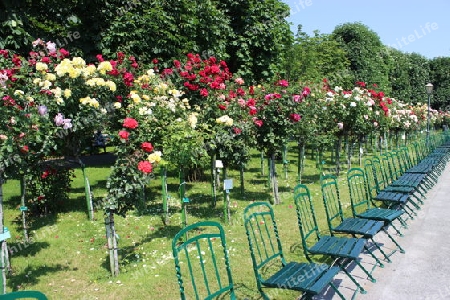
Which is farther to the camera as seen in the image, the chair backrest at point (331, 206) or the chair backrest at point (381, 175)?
the chair backrest at point (381, 175)

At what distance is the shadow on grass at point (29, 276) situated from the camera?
180 inches

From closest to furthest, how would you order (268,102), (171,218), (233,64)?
(171,218)
(268,102)
(233,64)

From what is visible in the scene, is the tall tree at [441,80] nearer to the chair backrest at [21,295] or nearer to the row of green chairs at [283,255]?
the row of green chairs at [283,255]

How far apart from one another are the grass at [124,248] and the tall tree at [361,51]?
2391 cm

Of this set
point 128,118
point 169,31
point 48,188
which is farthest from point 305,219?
point 169,31

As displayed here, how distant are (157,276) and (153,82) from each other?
3.75m

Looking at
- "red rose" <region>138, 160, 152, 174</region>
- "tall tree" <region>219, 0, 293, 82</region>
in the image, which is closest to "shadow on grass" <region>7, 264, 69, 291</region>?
"red rose" <region>138, 160, 152, 174</region>

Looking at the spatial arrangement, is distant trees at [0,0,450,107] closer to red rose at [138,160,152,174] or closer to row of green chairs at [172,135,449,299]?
red rose at [138,160,152,174]

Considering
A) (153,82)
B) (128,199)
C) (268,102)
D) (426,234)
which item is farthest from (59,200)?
(426,234)

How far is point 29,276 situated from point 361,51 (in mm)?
30381

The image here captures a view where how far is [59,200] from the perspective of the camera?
24.2 ft

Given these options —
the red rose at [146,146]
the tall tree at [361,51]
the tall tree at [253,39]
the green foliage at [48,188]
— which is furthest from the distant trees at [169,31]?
the tall tree at [361,51]

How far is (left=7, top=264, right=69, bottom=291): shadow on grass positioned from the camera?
457 centimetres

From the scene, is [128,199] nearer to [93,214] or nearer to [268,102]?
[93,214]
